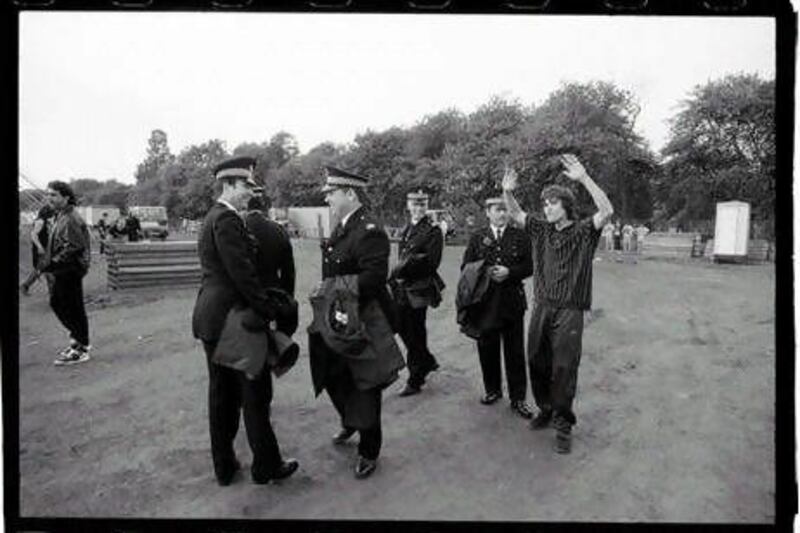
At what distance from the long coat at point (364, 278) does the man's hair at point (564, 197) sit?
1.19m

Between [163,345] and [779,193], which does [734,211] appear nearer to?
[779,193]

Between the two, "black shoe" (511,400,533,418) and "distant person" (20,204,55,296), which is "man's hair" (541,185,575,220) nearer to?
"black shoe" (511,400,533,418)

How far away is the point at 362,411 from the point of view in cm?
354

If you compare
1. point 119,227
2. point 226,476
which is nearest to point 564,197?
point 226,476

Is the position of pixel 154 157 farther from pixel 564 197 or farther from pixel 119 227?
pixel 119 227

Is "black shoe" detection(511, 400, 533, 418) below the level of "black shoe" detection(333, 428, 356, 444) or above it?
above

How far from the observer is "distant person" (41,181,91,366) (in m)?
4.59

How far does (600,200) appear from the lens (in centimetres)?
356

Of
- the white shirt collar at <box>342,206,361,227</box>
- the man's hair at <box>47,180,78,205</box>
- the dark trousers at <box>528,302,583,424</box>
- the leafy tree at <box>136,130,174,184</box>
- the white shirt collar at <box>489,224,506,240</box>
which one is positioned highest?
the leafy tree at <box>136,130,174,184</box>

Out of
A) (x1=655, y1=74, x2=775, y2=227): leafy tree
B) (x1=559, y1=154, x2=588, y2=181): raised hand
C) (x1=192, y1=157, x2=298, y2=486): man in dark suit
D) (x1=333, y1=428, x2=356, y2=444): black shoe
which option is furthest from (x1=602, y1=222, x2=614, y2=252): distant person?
(x1=192, y1=157, x2=298, y2=486): man in dark suit

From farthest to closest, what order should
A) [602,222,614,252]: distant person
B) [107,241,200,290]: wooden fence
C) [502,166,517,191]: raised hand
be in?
[602,222,614,252]: distant person < [107,241,200,290]: wooden fence < [502,166,517,191]: raised hand

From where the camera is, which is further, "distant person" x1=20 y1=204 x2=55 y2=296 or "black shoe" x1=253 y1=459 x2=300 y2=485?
"distant person" x1=20 y1=204 x2=55 y2=296

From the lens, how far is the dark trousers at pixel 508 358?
4.52 metres

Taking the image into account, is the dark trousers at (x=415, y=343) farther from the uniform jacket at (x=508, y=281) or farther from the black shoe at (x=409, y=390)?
the uniform jacket at (x=508, y=281)
